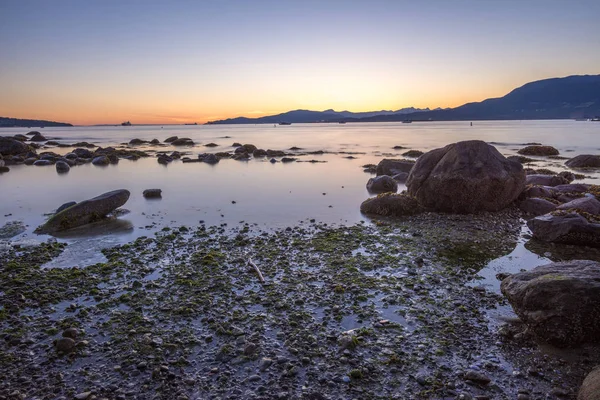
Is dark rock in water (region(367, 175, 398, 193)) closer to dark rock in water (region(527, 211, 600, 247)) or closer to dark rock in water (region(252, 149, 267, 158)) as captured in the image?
dark rock in water (region(527, 211, 600, 247))

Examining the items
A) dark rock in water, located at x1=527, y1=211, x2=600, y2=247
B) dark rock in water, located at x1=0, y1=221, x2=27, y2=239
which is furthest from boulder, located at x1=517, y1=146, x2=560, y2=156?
dark rock in water, located at x1=0, y1=221, x2=27, y2=239

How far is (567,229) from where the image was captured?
439 inches

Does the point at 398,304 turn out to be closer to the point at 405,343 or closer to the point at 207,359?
the point at 405,343

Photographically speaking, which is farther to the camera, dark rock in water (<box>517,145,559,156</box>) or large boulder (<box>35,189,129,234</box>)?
dark rock in water (<box>517,145,559,156</box>)

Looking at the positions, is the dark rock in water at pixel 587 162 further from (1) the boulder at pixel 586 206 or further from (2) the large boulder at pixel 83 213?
(2) the large boulder at pixel 83 213

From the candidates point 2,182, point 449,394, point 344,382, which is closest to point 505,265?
point 449,394

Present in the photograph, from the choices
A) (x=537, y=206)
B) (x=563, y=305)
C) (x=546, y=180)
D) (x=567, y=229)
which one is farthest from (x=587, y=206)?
(x=563, y=305)

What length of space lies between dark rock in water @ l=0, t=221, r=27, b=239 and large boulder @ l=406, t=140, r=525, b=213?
51.4ft

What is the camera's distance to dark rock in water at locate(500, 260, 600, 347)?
5797 mm

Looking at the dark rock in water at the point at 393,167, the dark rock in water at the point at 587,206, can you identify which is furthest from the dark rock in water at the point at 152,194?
the dark rock in water at the point at 587,206

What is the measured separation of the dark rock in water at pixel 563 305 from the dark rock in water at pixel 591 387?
1.02 metres

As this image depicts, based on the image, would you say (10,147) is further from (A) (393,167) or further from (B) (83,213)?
(A) (393,167)

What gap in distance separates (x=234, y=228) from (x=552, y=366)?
10389mm

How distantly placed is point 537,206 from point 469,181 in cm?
299
